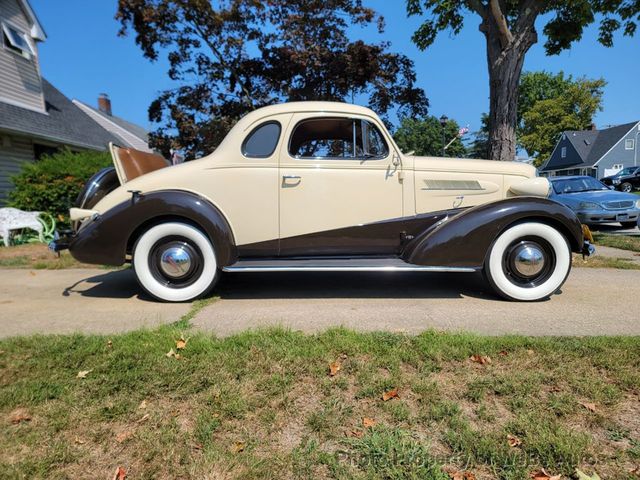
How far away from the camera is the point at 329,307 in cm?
397

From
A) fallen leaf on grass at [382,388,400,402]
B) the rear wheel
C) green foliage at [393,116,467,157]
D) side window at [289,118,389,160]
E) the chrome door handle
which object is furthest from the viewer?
green foliage at [393,116,467,157]

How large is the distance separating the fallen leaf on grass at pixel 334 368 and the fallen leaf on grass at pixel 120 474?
1228 mm

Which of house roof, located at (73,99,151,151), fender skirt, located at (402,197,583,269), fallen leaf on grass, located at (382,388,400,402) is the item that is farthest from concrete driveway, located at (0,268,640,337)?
house roof, located at (73,99,151,151)

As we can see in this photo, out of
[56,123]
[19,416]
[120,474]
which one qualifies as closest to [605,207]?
[120,474]

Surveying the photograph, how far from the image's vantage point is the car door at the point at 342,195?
424 centimetres

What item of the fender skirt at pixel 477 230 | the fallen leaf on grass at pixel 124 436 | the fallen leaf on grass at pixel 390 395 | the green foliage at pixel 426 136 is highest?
the green foliage at pixel 426 136

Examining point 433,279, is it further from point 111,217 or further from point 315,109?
point 111,217

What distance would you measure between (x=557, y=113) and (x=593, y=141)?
484 cm

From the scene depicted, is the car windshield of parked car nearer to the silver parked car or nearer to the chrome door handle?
the silver parked car

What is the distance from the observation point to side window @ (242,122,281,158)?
4285mm

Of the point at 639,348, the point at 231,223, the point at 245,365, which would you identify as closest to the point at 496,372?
the point at 639,348

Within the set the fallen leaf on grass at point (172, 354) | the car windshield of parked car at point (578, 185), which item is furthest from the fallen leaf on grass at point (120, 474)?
the car windshield of parked car at point (578, 185)

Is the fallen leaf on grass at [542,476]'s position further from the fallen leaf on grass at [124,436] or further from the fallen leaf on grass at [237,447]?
the fallen leaf on grass at [124,436]

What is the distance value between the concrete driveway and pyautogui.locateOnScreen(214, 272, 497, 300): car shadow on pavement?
1cm
